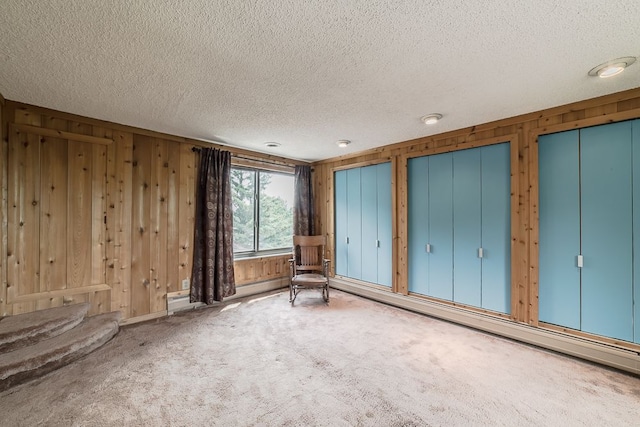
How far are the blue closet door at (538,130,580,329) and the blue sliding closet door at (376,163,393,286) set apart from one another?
5.95 ft

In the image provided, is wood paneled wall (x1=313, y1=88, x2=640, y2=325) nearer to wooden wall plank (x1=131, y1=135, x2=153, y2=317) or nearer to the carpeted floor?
the carpeted floor

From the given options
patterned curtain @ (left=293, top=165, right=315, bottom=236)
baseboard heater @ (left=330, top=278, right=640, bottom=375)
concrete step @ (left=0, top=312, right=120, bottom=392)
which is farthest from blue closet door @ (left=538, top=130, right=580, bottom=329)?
concrete step @ (left=0, top=312, right=120, bottom=392)

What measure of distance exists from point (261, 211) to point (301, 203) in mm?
767

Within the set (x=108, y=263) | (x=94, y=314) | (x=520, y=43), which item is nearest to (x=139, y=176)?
(x=108, y=263)

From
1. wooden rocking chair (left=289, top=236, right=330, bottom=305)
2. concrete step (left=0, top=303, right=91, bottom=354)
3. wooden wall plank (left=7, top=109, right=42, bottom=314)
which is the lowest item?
concrete step (left=0, top=303, right=91, bottom=354)

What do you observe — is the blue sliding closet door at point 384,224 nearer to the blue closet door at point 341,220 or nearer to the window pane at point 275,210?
the blue closet door at point 341,220

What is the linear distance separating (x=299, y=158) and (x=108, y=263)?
324cm

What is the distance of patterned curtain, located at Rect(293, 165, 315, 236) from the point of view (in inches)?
195

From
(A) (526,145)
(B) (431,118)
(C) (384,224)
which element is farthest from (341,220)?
(A) (526,145)

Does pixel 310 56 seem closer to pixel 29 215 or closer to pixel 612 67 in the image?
pixel 612 67

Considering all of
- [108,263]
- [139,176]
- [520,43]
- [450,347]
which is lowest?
[450,347]

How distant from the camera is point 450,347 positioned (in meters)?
2.64

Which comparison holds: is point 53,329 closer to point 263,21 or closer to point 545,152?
point 263,21

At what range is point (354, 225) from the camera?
15.1ft
